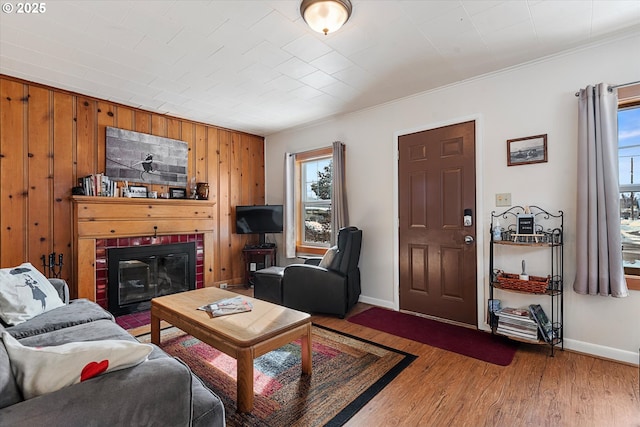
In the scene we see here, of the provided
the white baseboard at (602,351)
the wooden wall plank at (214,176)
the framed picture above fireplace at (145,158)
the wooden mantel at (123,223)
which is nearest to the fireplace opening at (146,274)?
the wooden mantel at (123,223)

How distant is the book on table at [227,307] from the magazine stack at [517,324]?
2.09 metres

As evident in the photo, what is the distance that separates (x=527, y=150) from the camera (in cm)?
279

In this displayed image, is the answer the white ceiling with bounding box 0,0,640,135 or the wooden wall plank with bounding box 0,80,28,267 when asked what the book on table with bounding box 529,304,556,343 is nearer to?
the white ceiling with bounding box 0,0,640,135

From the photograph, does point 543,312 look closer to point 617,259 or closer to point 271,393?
point 617,259

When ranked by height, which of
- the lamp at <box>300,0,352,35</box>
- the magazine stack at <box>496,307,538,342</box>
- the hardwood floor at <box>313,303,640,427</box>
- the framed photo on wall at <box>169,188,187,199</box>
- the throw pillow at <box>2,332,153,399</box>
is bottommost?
the hardwood floor at <box>313,303,640,427</box>

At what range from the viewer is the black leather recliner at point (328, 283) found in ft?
10.9

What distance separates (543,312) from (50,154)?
16.2 ft

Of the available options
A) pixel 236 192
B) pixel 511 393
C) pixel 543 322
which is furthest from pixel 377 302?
pixel 236 192

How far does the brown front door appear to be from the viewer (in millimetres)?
3131

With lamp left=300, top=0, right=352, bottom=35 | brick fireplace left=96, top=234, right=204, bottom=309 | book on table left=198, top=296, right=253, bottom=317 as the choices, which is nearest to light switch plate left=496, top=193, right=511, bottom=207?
lamp left=300, top=0, right=352, bottom=35

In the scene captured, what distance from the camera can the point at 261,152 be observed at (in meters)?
5.35

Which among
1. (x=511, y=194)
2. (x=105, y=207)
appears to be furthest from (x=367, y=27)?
(x=105, y=207)

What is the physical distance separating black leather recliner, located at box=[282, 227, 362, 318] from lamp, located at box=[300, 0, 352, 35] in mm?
2028

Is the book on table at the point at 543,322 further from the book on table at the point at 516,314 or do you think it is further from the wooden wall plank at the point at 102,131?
the wooden wall plank at the point at 102,131
